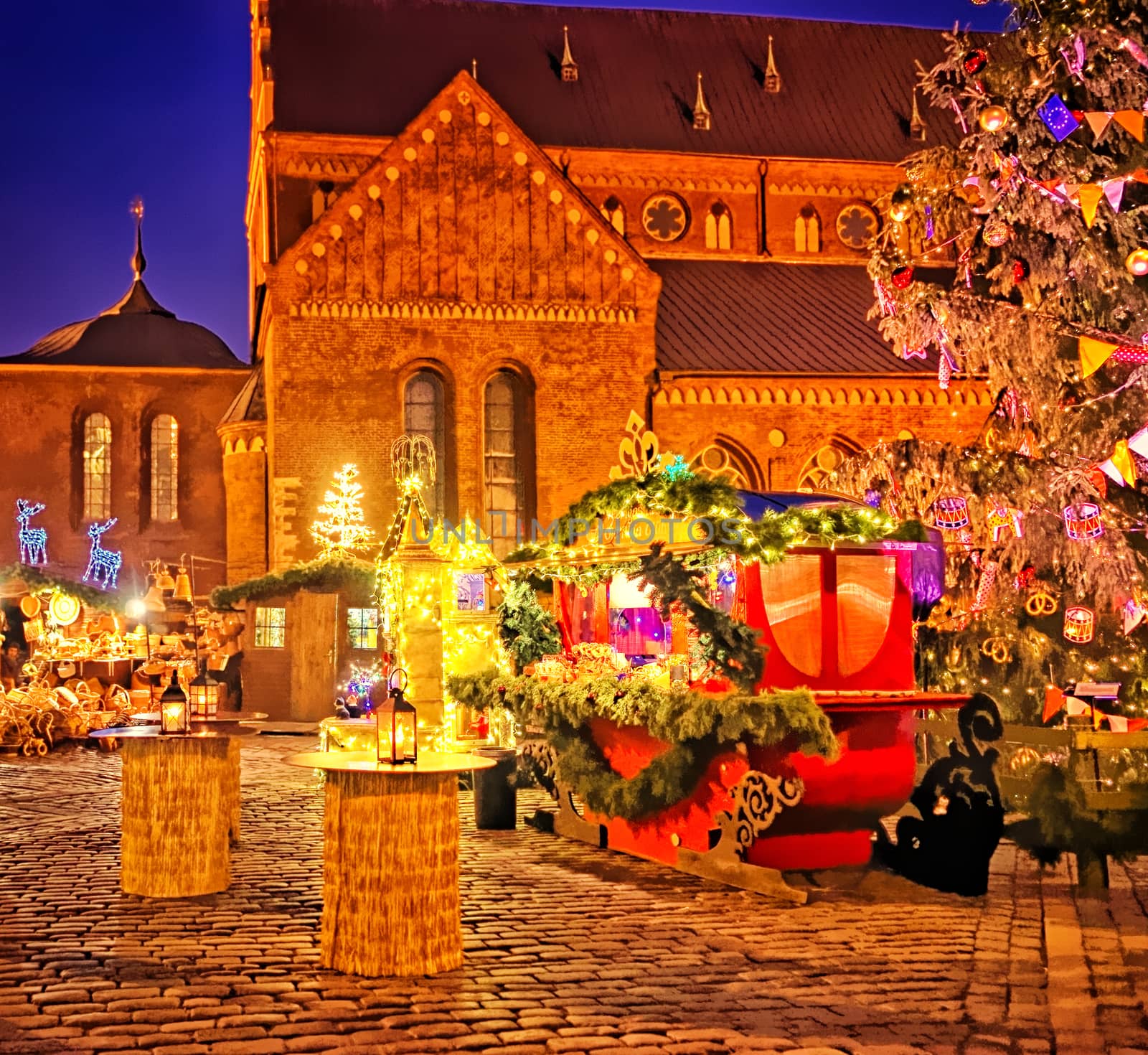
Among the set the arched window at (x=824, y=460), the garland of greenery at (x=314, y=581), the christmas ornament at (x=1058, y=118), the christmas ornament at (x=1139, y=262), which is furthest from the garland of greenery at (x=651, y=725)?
the arched window at (x=824, y=460)

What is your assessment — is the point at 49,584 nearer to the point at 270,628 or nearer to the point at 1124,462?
the point at 270,628

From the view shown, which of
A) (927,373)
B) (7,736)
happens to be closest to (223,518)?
(7,736)

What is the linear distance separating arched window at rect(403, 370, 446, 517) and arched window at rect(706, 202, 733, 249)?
9729mm

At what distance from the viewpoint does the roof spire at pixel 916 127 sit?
37719mm

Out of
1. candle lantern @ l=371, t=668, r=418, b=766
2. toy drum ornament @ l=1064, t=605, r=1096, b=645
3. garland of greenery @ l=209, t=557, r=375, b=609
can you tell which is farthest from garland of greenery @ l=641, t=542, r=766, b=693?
garland of greenery @ l=209, t=557, r=375, b=609

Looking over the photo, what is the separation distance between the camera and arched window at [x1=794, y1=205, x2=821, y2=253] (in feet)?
120

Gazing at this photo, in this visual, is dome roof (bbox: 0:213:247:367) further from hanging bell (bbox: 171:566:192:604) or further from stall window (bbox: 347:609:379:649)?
stall window (bbox: 347:609:379:649)

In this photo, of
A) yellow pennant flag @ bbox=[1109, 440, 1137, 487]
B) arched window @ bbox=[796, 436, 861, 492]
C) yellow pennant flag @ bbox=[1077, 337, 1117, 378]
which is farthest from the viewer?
arched window @ bbox=[796, 436, 861, 492]

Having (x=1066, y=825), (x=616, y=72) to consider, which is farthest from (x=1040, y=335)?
(x=616, y=72)

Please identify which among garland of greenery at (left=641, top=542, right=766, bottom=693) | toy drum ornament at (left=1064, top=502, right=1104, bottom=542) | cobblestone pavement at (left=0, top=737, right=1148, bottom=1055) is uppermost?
toy drum ornament at (left=1064, top=502, right=1104, bottom=542)

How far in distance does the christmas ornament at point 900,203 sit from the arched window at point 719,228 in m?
21.1

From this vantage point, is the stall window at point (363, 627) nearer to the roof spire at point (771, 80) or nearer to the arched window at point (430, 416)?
the arched window at point (430, 416)

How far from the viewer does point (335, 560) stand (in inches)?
1045

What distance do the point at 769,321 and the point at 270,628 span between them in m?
13.2
